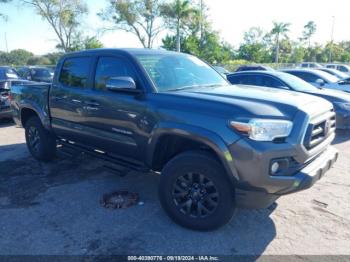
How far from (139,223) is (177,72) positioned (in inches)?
75.8

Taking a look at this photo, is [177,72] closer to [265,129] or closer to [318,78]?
[265,129]

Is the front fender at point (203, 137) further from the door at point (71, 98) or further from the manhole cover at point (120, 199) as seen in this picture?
the door at point (71, 98)

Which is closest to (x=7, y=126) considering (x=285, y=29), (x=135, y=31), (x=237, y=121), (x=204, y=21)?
(x=237, y=121)

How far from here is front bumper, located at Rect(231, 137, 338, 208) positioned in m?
2.96

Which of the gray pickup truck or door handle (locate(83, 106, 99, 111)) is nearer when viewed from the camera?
the gray pickup truck

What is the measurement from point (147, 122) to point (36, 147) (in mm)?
3124

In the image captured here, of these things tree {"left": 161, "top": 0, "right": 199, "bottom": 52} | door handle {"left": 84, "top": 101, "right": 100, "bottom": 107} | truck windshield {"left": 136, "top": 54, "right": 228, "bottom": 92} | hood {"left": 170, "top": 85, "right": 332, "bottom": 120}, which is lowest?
door handle {"left": 84, "top": 101, "right": 100, "bottom": 107}

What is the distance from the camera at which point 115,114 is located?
414 centimetres

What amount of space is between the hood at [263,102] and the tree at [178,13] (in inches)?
1352

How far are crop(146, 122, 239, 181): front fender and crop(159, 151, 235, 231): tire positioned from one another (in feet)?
0.58

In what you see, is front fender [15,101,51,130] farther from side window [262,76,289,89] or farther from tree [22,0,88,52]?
tree [22,0,88,52]

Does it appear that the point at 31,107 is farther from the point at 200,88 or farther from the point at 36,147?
the point at 200,88

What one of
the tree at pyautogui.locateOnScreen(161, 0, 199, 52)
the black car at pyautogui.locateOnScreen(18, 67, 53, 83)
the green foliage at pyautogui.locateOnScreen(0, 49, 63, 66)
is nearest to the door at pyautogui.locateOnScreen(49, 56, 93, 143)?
the black car at pyautogui.locateOnScreen(18, 67, 53, 83)

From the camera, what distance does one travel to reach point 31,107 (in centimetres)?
585
